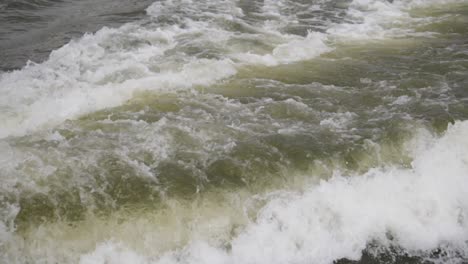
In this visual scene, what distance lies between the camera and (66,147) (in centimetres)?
499

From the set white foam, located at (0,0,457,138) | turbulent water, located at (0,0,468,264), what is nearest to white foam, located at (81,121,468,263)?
turbulent water, located at (0,0,468,264)

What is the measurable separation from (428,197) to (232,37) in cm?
546

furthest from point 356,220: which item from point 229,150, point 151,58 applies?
point 151,58

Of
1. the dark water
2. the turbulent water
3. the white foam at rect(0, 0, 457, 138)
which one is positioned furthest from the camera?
the dark water

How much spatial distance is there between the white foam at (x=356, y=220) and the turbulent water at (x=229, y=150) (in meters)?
0.01

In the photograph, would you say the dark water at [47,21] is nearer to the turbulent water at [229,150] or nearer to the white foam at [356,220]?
the turbulent water at [229,150]

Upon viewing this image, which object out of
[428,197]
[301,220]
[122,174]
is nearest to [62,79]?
[122,174]

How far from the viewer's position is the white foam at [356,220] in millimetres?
4211

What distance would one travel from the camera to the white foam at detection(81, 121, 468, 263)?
4.21 metres

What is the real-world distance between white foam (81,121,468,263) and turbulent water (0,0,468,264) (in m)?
0.01

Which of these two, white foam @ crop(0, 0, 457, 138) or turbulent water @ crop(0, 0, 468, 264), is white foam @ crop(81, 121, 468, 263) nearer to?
turbulent water @ crop(0, 0, 468, 264)

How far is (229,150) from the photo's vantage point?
5.16m

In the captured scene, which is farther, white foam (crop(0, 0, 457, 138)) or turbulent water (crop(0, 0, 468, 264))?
white foam (crop(0, 0, 457, 138))

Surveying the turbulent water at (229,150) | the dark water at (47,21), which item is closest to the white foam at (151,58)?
the turbulent water at (229,150)
